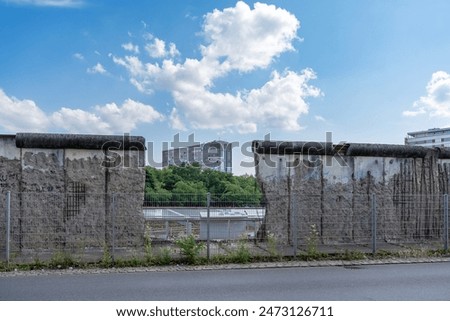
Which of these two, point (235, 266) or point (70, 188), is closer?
point (235, 266)

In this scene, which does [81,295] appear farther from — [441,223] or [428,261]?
[441,223]

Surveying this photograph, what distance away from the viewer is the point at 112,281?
916cm

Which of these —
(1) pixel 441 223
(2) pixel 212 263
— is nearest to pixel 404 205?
(1) pixel 441 223

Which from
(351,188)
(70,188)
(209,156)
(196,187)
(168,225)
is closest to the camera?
(70,188)

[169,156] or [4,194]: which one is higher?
[169,156]

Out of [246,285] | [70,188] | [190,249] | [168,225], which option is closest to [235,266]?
[190,249]

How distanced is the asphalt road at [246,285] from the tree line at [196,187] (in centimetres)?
262

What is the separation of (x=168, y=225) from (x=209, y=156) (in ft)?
25.7

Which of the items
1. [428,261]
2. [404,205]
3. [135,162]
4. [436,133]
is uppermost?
[436,133]

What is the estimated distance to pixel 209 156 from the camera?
20234 mm

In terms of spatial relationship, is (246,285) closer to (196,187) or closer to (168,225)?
(168,225)

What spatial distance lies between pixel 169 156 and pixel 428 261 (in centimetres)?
1183

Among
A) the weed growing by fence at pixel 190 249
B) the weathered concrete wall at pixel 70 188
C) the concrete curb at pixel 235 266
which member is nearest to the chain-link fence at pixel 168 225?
the weathered concrete wall at pixel 70 188
